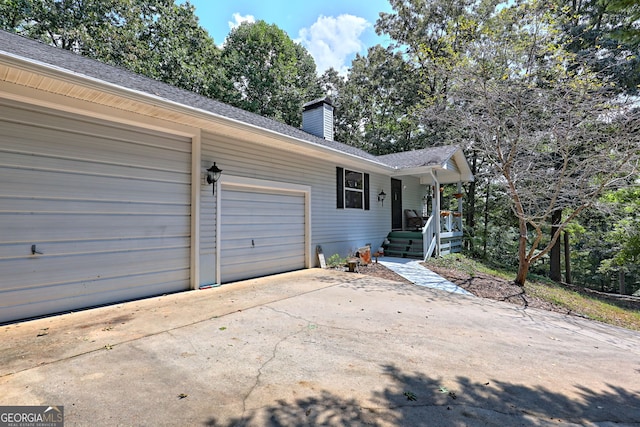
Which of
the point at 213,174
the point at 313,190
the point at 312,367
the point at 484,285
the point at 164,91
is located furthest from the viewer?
the point at 313,190

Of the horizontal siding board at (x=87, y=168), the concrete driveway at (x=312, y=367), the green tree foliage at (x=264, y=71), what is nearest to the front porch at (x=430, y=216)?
the concrete driveway at (x=312, y=367)

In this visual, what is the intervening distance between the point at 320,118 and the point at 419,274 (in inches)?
256

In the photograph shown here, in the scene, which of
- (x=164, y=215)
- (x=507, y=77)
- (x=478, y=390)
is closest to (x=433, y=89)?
(x=507, y=77)

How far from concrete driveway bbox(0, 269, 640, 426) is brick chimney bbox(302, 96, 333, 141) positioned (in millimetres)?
7628

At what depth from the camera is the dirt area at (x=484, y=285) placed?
6.10 meters

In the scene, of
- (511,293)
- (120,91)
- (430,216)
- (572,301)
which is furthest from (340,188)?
(572,301)

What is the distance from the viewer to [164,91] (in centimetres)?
517

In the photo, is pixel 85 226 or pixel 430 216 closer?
pixel 85 226

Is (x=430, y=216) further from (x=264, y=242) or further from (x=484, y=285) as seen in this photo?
(x=264, y=242)

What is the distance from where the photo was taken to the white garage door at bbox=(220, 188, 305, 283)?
5.99 meters

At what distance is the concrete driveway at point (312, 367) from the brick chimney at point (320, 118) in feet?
25.0

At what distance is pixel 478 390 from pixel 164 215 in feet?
16.0

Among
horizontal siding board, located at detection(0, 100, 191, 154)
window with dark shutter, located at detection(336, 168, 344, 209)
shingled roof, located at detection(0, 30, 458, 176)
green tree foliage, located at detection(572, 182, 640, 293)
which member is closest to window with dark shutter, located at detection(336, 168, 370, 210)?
window with dark shutter, located at detection(336, 168, 344, 209)

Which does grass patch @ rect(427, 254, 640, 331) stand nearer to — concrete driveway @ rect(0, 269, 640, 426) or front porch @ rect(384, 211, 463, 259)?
front porch @ rect(384, 211, 463, 259)
